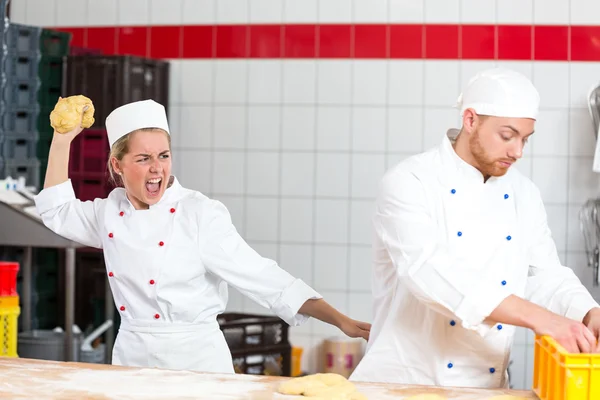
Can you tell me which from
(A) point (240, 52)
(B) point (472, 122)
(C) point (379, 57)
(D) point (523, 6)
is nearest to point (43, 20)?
(A) point (240, 52)

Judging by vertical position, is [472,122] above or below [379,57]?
below

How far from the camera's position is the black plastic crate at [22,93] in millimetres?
5184

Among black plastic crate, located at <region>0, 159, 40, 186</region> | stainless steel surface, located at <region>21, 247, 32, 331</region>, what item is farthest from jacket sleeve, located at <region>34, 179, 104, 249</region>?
black plastic crate, located at <region>0, 159, 40, 186</region>

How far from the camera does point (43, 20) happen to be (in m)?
5.88

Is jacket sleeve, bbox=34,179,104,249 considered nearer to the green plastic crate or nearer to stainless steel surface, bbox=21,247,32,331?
stainless steel surface, bbox=21,247,32,331

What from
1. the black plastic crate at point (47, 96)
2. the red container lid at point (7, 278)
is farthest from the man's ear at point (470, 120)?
the black plastic crate at point (47, 96)

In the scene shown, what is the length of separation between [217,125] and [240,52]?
1.57 ft

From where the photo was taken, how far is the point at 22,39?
17.1 feet

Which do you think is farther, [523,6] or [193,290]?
[523,6]

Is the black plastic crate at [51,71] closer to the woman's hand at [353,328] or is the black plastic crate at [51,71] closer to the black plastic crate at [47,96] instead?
the black plastic crate at [47,96]

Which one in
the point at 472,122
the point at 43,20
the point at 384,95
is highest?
the point at 43,20

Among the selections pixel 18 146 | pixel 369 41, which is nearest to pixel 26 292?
pixel 18 146

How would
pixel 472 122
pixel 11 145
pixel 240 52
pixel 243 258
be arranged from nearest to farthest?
pixel 472 122
pixel 243 258
pixel 11 145
pixel 240 52

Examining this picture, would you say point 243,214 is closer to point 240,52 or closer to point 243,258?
point 240,52
